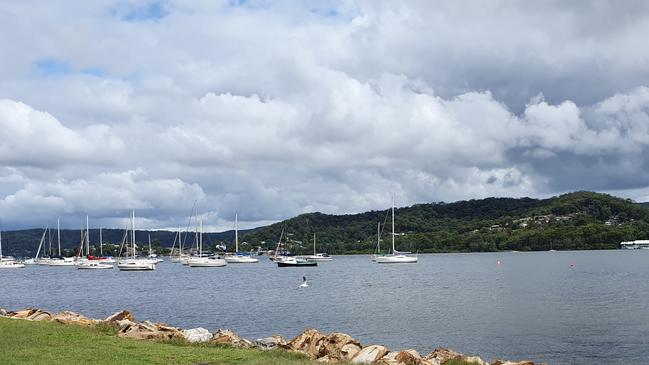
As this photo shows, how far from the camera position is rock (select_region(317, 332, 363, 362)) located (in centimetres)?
2777

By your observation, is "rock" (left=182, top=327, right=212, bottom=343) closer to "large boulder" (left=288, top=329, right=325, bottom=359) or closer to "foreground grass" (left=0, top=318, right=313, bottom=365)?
"foreground grass" (left=0, top=318, right=313, bottom=365)

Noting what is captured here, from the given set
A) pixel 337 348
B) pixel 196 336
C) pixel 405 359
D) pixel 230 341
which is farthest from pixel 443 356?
pixel 196 336

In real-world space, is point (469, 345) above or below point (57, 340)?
below

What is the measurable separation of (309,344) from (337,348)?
1.43 m

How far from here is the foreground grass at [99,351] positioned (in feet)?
75.5

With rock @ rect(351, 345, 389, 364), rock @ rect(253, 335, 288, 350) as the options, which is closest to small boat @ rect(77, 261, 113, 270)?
rock @ rect(253, 335, 288, 350)

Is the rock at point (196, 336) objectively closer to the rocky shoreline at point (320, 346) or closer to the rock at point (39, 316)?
the rocky shoreline at point (320, 346)

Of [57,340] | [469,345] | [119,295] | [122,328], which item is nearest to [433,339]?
[469,345]

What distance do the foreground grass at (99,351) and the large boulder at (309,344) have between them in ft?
6.90

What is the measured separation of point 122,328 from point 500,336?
27.3m

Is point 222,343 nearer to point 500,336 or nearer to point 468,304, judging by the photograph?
point 500,336

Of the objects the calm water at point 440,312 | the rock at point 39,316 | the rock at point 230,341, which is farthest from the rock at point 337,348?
the rock at point 39,316

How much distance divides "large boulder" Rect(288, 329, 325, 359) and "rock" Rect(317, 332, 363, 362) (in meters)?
0.18

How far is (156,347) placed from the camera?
26.6 meters
